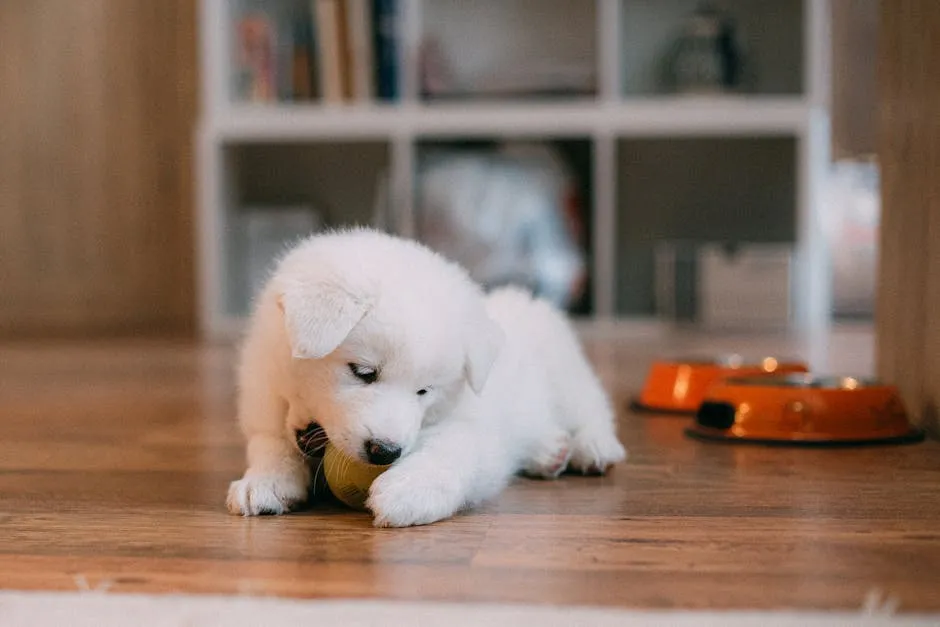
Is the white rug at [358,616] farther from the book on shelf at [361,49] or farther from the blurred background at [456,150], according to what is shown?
the book on shelf at [361,49]

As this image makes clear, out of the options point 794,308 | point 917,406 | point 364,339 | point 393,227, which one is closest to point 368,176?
point 393,227

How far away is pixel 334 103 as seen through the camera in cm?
454

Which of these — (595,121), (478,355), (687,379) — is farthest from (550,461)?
(595,121)

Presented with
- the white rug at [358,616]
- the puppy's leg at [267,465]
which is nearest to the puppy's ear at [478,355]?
the puppy's leg at [267,465]

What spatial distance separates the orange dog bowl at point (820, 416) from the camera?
6.42 ft

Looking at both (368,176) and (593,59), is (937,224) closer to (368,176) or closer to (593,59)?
(593,59)

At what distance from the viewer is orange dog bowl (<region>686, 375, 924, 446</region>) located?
1.96 meters

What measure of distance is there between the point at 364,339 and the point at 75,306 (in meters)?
4.11

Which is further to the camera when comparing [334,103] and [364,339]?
[334,103]

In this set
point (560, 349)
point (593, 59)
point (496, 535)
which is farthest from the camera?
point (593, 59)

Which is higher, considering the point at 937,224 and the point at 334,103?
the point at 334,103

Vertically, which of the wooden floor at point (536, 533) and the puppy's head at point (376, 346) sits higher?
the puppy's head at point (376, 346)

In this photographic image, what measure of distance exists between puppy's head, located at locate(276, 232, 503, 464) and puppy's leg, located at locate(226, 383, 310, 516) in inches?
3.5

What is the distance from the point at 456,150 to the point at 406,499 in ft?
11.2
